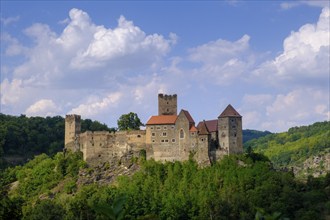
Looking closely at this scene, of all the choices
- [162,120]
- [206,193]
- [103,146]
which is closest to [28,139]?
[103,146]

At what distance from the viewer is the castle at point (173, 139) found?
78438 mm

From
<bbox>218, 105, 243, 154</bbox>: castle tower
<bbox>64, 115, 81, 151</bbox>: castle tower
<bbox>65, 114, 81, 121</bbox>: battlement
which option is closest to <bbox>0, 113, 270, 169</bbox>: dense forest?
<bbox>65, 114, 81, 121</bbox>: battlement

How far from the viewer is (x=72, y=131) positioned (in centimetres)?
9438

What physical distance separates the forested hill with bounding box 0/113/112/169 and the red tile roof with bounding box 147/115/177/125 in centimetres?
4151

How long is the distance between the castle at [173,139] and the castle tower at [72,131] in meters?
3.53

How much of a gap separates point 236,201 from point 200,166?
8045mm

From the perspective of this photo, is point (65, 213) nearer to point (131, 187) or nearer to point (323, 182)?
point (131, 187)

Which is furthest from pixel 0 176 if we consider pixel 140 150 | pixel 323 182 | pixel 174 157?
pixel 323 182

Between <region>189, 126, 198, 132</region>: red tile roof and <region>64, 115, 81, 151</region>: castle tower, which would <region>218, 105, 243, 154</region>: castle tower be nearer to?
<region>189, 126, 198, 132</region>: red tile roof

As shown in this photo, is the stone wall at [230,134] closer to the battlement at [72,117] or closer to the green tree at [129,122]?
the green tree at [129,122]

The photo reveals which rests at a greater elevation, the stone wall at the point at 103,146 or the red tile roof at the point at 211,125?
the red tile roof at the point at 211,125

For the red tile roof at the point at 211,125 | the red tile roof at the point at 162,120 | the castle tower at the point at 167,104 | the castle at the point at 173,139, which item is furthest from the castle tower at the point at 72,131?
the red tile roof at the point at 211,125

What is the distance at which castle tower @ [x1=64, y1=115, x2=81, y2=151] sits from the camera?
9300 centimetres

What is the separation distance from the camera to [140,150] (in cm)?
8456
